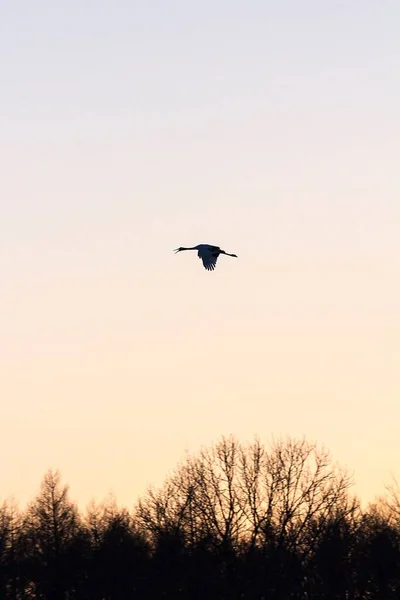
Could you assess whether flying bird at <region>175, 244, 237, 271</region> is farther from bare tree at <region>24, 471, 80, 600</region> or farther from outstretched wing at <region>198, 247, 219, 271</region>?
bare tree at <region>24, 471, 80, 600</region>

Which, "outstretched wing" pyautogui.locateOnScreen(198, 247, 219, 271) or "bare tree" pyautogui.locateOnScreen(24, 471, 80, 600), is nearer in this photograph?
"outstretched wing" pyautogui.locateOnScreen(198, 247, 219, 271)

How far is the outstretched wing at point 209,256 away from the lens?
5638 cm

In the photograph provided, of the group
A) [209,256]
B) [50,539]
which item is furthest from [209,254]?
[50,539]

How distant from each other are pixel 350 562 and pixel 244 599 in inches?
203

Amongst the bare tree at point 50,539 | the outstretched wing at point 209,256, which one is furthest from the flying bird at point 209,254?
the bare tree at point 50,539

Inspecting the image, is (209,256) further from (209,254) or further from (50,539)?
(50,539)

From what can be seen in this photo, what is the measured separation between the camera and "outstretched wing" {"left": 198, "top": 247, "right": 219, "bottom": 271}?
185ft

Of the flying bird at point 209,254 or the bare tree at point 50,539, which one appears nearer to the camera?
the flying bird at point 209,254

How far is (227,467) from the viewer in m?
84.8

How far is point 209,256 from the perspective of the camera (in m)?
56.7

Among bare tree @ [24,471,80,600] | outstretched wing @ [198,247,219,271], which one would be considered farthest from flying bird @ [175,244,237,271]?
bare tree @ [24,471,80,600]

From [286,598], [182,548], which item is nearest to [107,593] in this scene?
[182,548]

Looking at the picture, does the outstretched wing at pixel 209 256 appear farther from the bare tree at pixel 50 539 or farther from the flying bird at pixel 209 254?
the bare tree at pixel 50 539

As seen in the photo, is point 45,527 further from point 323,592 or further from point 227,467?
point 323,592
